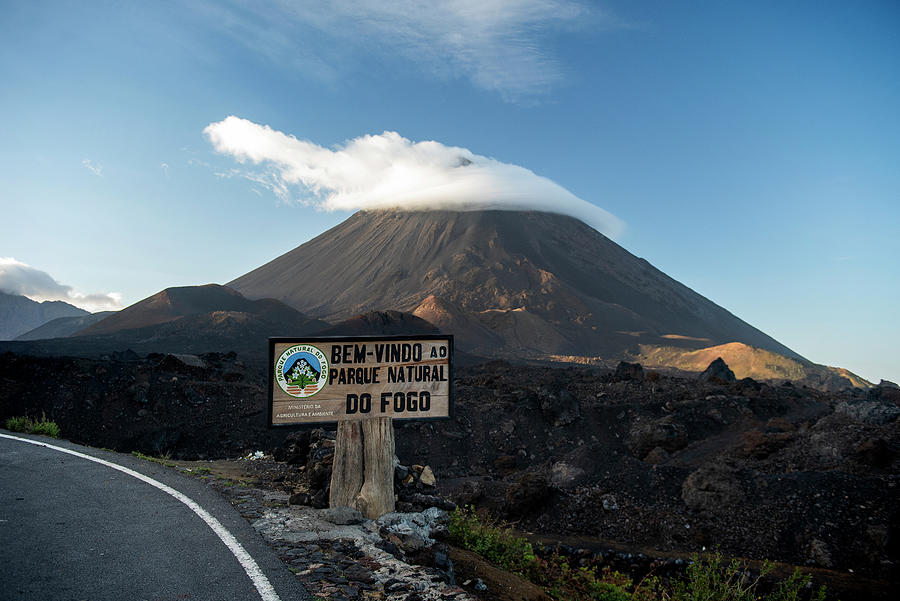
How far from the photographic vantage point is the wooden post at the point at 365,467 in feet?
20.8

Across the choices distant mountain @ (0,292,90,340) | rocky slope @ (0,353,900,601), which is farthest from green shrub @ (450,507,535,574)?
distant mountain @ (0,292,90,340)

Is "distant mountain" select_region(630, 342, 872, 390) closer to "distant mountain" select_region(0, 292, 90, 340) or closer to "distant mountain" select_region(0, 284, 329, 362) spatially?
"distant mountain" select_region(0, 284, 329, 362)

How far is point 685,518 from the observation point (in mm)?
11469

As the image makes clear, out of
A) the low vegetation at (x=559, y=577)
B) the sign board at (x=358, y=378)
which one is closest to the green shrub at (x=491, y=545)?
the low vegetation at (x=559, y=577)

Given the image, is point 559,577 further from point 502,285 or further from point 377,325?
point 502,285

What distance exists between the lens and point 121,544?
16.3 feet

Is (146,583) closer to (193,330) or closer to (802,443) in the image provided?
(802,443)

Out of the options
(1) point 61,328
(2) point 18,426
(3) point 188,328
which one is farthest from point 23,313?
(2) point 18,426

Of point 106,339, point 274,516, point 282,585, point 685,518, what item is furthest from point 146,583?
point 106,339

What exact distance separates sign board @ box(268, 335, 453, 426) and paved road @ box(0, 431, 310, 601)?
1.48 meters

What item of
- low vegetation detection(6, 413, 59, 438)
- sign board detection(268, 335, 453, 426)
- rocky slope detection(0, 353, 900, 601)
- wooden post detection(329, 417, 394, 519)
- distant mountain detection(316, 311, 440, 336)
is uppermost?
distant mountain detection(316, 311, 440, 336)

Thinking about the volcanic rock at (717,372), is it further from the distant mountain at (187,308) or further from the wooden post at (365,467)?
the distant mountain at (187,308)

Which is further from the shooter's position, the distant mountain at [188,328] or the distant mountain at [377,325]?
the distant mountain at [377,325]

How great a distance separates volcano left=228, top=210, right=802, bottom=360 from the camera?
84.8 metres
